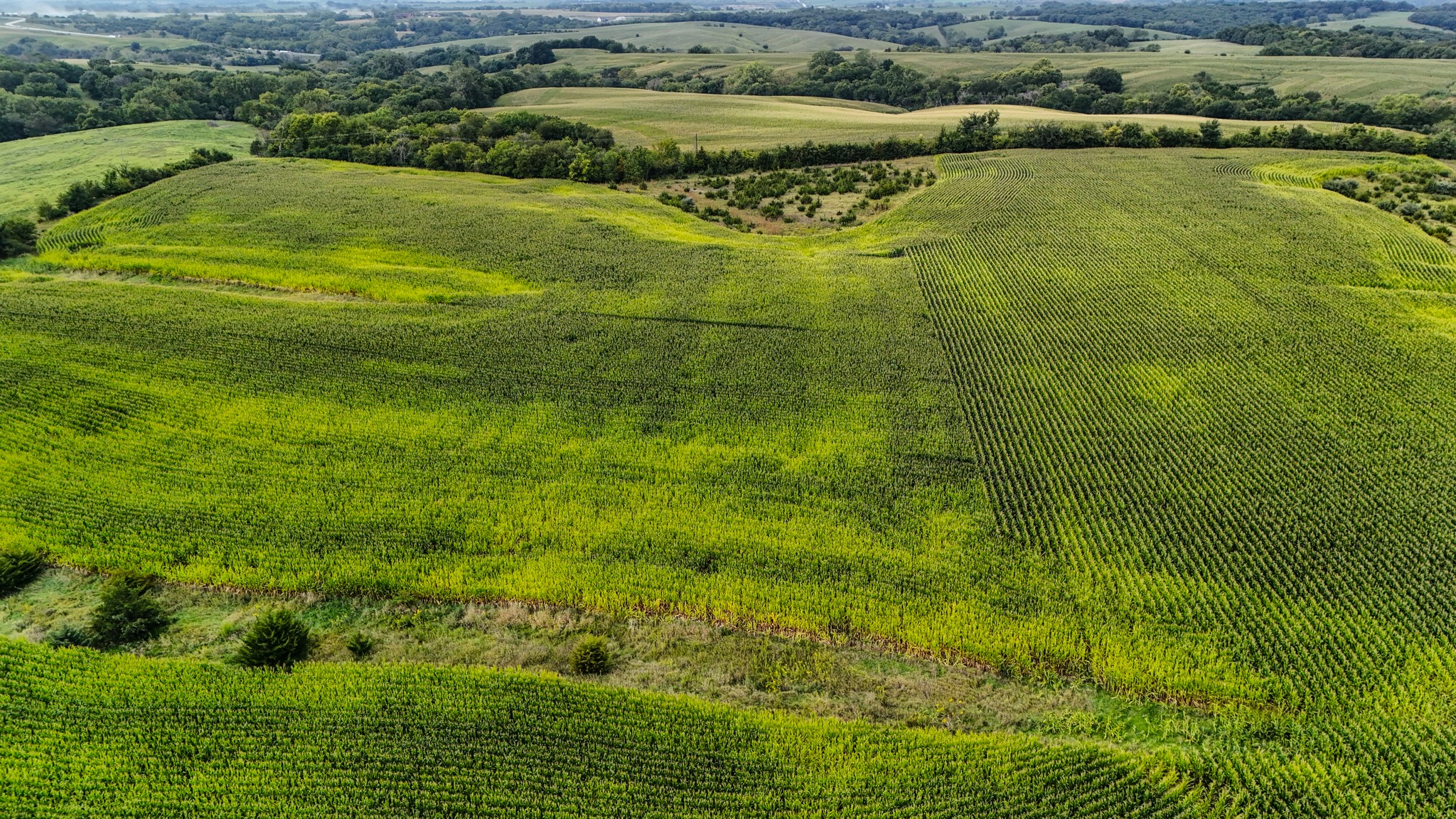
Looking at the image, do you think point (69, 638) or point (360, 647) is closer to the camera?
point (360, 647)

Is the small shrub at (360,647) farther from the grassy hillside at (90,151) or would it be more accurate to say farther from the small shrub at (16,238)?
the grassy hillside at (90,151)

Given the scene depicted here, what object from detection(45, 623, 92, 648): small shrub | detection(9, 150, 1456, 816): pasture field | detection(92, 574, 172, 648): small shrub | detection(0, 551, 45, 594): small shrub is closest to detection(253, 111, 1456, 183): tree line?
detection(9, 150, 1456, 816): pasture field

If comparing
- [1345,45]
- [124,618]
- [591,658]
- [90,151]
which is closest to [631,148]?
[90,151]

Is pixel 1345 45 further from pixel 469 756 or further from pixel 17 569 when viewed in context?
pixel 17 569

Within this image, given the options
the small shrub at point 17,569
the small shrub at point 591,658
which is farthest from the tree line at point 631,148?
the small shrub at point 591,658

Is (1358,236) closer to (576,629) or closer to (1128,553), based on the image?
(1128,553)

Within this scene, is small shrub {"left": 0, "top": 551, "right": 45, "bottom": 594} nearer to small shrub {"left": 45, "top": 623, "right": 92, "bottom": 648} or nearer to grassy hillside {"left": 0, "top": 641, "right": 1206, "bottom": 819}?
small shrub {"left": 45, "top": 623, "right": 92, "bottom": 648}
